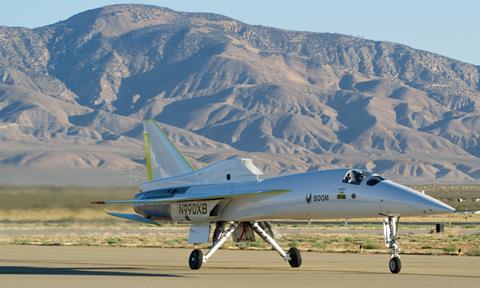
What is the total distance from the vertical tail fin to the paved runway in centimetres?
278

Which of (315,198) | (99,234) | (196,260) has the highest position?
(99,234)

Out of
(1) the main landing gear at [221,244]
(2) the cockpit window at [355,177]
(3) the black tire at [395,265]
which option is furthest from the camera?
(1) the main landing gear at [221,244]

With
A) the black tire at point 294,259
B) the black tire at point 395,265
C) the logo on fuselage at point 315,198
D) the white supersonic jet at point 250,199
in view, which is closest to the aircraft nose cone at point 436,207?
the white supersonic jet at point 250,199

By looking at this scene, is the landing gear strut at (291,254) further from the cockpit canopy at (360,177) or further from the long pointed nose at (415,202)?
the long pointed nose at (415,202)

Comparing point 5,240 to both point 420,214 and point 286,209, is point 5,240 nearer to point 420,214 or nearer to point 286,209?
point 286,209

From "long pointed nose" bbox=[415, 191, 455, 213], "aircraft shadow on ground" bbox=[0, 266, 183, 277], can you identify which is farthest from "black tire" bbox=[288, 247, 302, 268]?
"long pointed nose" bbox=[415, 191, 455, 213]

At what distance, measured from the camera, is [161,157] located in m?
35.0

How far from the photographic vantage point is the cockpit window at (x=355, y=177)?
29656mm

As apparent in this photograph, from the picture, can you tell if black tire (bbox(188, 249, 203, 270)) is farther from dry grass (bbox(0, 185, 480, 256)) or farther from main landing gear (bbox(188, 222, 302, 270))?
dry grass (bbox(0, 185, 480, 256))

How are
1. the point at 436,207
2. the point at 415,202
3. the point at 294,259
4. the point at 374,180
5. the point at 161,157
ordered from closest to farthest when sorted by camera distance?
the point at 436,207 → the point at 415,202 → the point at 374,180 → the point at 294,259 → the point at 161,157

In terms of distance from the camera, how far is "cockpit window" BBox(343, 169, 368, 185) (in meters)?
29.7

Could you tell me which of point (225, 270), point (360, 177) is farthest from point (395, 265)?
point (225, 270)

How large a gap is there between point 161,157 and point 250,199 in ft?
15.3

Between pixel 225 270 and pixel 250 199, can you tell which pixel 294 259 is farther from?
pixel 250 199
